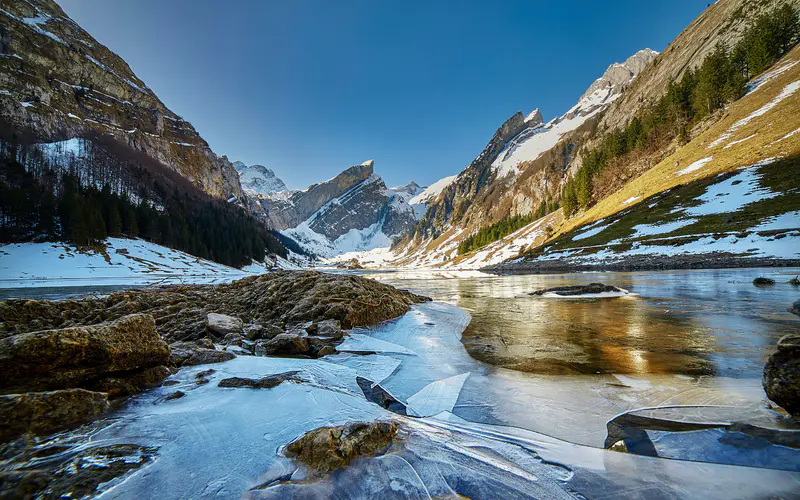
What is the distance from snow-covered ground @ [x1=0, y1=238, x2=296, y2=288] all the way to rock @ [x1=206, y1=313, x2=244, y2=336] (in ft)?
112

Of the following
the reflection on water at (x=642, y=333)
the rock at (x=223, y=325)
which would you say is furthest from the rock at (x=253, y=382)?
the rock at (x=223, y=325)

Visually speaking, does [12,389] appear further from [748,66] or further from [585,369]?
[748,66]

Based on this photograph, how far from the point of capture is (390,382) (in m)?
5.86

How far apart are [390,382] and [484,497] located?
3516 millimetres

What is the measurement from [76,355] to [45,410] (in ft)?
4.27

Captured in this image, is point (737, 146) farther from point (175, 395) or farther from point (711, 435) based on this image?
point (175, 395)

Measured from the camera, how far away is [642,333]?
8.67 meters

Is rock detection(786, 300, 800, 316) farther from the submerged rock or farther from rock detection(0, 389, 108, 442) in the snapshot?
rock detection(0, 389, 108, 442)

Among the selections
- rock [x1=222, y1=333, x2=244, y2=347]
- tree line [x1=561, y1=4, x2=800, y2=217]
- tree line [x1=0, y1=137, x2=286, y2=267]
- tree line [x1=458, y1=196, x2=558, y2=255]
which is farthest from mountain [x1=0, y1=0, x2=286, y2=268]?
tree line [x1=561, y1=4, x2=800, y2=217]

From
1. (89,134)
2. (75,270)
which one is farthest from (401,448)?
(89,134)

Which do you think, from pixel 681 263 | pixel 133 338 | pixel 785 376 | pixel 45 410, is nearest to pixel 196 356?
pixel 133 338

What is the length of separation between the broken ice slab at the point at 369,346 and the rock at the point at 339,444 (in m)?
4.64

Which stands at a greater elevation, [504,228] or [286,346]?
[504,228]

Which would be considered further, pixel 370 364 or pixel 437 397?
pixel 370 364
